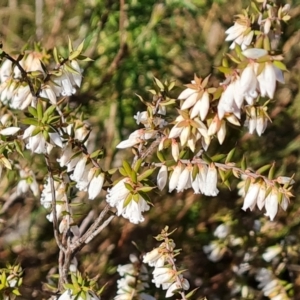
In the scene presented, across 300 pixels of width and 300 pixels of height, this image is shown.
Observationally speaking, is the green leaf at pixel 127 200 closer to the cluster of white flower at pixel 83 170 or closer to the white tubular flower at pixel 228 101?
the cluster of white flower at pixel 83 170

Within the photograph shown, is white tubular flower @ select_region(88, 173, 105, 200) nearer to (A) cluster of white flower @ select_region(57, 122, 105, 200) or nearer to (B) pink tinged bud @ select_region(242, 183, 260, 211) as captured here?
(A) cluster of white flower @ select_region(57, 122, 105, 200)

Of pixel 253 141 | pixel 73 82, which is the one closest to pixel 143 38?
pixel 253 141

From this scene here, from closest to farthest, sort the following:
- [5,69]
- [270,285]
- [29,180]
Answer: [5,69] → [29,180] → [270,285]

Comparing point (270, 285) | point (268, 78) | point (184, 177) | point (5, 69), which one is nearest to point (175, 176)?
point (184, 177)

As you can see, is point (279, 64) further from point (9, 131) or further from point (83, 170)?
point (9, 131)

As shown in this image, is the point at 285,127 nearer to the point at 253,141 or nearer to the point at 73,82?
the point at 253,141

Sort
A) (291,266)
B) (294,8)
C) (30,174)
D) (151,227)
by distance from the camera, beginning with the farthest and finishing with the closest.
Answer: (294,8) < (151,227) < (291,266) < (30,174)

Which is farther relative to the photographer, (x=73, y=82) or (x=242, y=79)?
(x=73, y=82)
